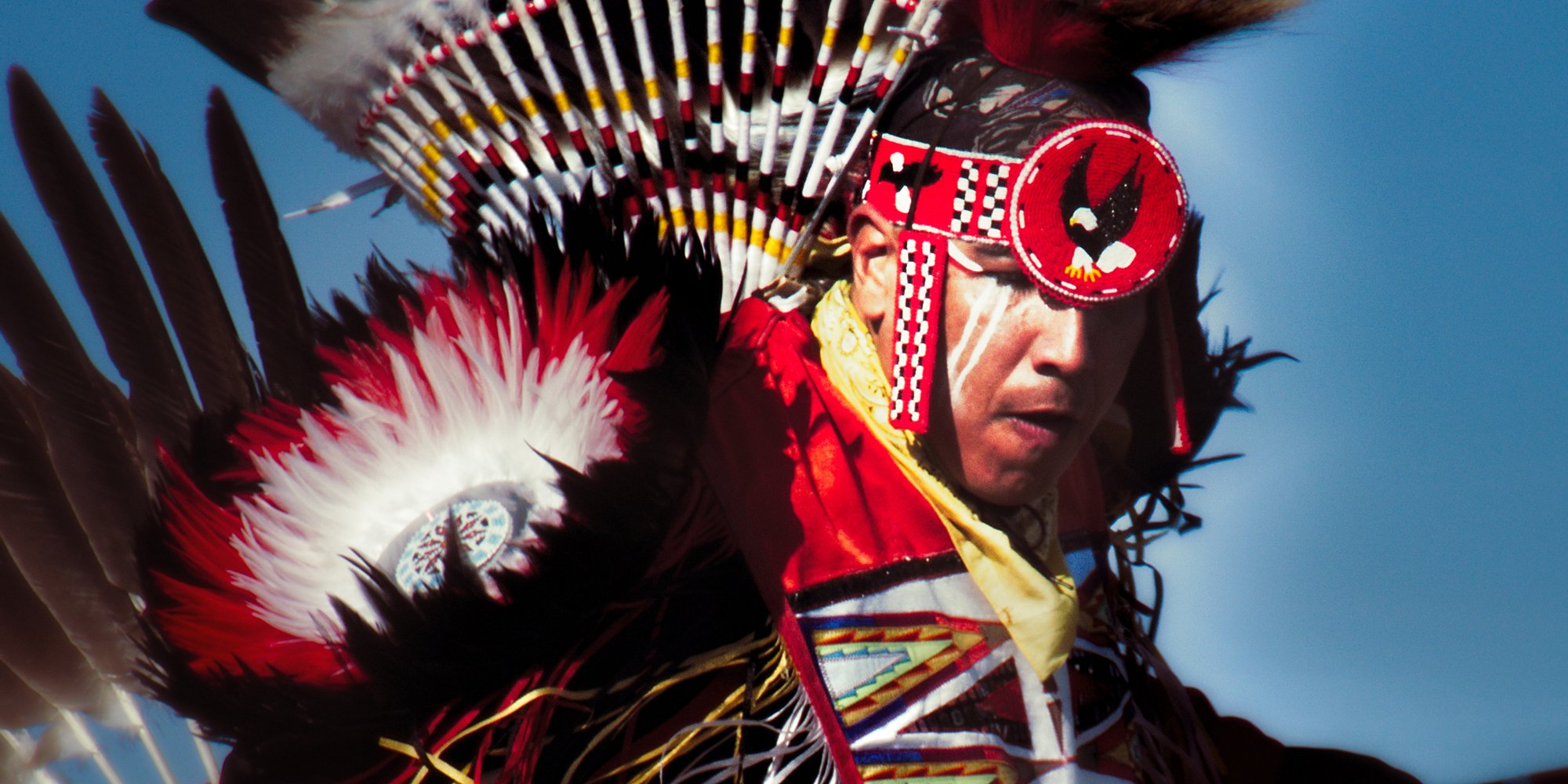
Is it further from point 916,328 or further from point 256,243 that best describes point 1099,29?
point 256,243

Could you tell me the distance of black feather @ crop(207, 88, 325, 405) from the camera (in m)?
2.29

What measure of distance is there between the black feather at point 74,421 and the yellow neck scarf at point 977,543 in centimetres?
118

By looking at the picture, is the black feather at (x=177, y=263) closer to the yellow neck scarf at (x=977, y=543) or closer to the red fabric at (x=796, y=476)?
the red fabric at (x=796, y=476)

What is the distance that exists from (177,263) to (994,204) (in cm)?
141

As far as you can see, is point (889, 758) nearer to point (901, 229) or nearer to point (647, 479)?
point (647, 479)

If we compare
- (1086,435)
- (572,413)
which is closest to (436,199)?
(572,413)

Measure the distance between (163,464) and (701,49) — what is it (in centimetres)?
106

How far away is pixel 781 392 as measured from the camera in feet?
6.58

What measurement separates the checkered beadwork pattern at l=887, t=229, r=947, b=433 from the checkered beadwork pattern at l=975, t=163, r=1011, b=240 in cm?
7

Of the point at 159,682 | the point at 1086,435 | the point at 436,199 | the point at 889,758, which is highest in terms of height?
the point at 436,199

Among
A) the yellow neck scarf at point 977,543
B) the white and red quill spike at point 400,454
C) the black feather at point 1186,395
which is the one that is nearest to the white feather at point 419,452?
the white and red quill spike at point 400,454

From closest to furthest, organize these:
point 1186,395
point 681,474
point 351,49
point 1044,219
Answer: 1. point 681,474
2. point 1044,219
3. point 351,49
4. point 1186,395

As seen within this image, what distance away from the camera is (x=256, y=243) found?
7.65 ft

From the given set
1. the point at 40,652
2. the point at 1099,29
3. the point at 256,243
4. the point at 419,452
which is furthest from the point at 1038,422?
the point at 40,652
